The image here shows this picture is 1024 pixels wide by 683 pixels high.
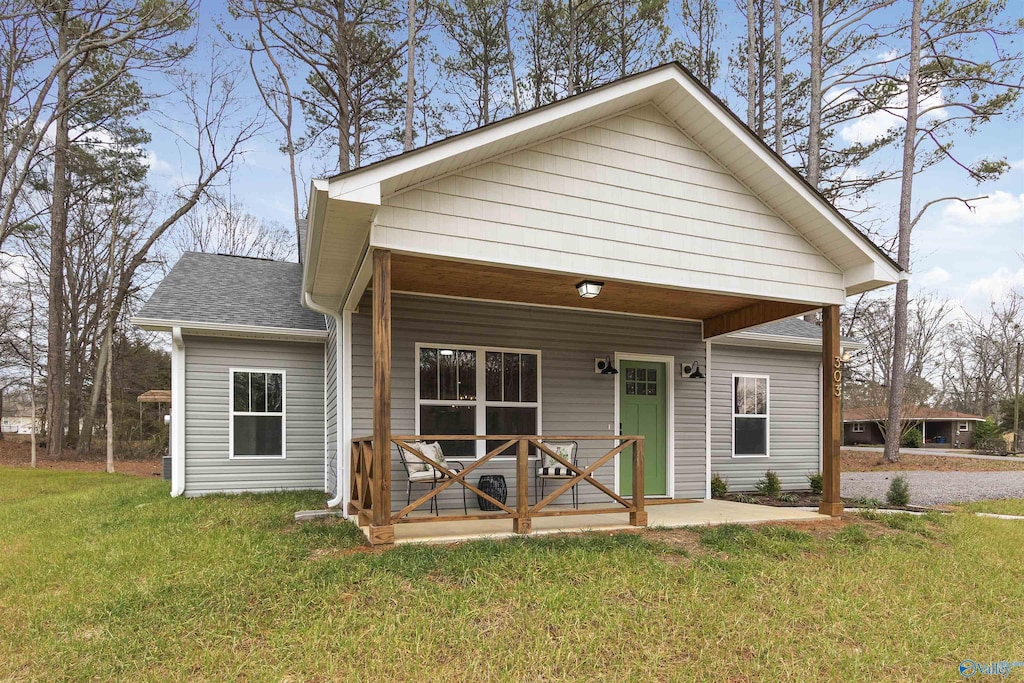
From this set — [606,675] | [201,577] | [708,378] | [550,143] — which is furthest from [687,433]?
[201,577]

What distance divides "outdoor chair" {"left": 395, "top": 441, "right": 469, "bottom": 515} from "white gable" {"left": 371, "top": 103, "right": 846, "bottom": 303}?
7.18 feet

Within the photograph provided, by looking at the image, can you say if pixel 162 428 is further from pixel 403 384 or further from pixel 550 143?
pixel 550 143

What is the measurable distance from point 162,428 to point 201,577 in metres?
19.2

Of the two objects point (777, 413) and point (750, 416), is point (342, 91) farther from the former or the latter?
point (777, 413)

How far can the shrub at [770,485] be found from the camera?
9352 mm

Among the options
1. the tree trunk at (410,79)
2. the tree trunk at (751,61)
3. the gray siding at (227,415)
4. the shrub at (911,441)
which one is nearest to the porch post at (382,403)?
the gray siding at (227,415)

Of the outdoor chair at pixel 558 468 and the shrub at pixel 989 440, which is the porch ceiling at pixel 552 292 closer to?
the outdoor chair at pixel 558 468

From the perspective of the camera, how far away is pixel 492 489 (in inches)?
271

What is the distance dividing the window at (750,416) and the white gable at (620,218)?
324cm

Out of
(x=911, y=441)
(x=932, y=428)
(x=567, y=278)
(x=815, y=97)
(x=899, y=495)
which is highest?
(x=815, y=97)

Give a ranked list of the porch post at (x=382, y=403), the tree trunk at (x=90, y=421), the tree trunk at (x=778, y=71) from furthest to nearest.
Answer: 1. the tree trunk at (x=90, y=421)
2. the tree trunk at (x=778, y=71)
3. the porch post at (x=382, y=403)

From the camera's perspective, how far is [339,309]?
7082 mm

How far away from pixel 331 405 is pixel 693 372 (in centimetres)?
490

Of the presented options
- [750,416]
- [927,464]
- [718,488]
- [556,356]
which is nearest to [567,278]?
[556,356]
